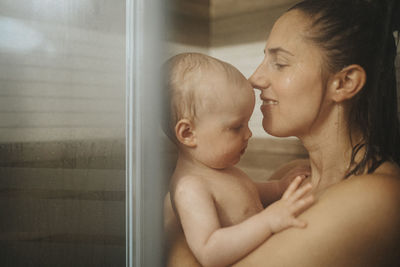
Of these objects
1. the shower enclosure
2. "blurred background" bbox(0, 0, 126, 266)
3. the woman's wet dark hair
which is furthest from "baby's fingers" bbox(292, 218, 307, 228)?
"blurred background" bbox(0, 0, 126, 266)

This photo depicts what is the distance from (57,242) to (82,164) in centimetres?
26

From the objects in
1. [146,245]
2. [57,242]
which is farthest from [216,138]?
[57,242]

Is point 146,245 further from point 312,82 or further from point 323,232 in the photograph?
point 312,82

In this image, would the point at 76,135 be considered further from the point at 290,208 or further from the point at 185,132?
the point at 290,208

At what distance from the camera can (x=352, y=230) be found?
2.87 feet

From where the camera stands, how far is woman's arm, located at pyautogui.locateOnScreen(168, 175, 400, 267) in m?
0.88

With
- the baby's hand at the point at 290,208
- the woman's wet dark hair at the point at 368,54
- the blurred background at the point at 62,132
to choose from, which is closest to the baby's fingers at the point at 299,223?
the baby's hand at the point at 290,208

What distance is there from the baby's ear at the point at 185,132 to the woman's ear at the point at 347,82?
0.32m

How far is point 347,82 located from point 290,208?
0.29 m

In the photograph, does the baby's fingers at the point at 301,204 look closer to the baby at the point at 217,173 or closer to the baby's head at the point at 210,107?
the baby at the point at 217,173

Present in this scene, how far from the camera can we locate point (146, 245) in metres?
1.12

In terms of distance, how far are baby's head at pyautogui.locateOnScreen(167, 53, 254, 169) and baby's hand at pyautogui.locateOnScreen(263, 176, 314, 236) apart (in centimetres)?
15

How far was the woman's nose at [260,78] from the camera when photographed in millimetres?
945

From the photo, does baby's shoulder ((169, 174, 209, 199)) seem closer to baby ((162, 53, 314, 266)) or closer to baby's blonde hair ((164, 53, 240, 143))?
baby ((162, 53, 314, 266))
